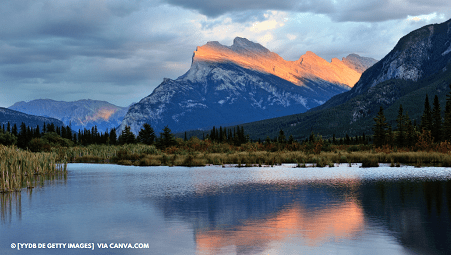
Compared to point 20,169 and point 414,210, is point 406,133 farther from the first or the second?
point 20,169

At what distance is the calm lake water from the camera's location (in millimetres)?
18094

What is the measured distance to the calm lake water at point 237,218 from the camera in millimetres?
18094

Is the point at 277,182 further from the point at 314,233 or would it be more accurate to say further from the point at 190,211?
the point at 314,233

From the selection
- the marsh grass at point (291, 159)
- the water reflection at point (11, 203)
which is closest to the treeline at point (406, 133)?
the marsh grass at point (291, 159)

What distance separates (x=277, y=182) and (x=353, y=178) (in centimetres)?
920

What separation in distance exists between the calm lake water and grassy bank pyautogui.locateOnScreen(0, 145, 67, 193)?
5.63ft

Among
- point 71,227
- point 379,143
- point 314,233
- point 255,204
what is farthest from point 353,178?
point 379,143

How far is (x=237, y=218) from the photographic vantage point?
24.2 meters

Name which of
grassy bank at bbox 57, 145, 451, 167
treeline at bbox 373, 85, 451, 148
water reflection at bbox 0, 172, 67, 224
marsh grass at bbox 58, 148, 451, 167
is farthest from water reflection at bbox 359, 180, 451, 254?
treeline at bbox 373, 85, 451, 148

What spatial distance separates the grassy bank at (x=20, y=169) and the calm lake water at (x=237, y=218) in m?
1.71

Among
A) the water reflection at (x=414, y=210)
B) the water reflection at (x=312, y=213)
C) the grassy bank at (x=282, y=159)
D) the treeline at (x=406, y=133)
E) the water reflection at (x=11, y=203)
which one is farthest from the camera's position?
the treeline at (x=406, y=133)

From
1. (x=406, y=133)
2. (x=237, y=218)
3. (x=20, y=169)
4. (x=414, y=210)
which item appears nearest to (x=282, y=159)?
(x=406, y=133)

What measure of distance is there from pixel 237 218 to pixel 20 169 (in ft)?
88.4

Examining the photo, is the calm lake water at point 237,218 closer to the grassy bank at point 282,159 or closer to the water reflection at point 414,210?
the water reflection at point 414,210
